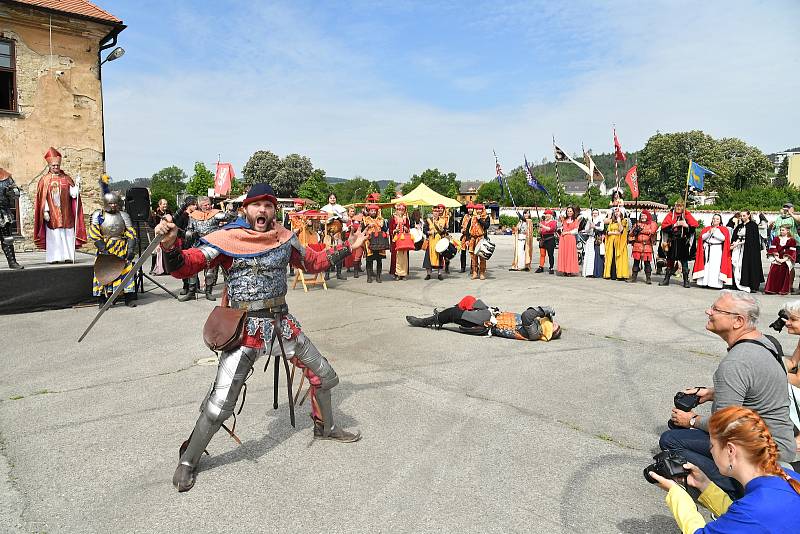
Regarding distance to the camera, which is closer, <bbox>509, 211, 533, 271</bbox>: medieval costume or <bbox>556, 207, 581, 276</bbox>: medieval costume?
<bbox>556, 207, 581, 276</bbox>: medieval costume

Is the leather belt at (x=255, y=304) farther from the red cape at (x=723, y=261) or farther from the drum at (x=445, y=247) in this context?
the red cape at (x=723, y=261)

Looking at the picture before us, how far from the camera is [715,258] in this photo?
12992 mm

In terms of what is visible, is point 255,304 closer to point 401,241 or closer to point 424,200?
point 401,241

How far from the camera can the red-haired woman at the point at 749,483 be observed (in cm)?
204

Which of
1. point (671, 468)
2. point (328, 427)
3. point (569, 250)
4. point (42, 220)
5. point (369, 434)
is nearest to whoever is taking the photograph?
point (671, 468)

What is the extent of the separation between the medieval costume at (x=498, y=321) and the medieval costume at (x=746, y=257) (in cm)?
775

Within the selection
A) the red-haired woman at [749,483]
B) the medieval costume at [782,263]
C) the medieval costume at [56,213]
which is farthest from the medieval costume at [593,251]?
the red-haired woman at [749,483]

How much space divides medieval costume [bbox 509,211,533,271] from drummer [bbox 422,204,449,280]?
261 centimetres

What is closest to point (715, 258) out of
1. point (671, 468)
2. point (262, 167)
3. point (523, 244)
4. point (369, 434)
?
point (523, 244)

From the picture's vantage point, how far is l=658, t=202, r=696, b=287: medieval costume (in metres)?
13.2

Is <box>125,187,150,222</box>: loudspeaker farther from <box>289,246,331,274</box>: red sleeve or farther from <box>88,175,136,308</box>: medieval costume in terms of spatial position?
<box>289,246,331,274</box>: red sleeve

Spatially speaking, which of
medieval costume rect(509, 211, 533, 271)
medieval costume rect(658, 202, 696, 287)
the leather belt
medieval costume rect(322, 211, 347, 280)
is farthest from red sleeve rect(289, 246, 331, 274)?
medieval costume rect(509, 211, 533, 271)

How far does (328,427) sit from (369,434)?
36 centimetres

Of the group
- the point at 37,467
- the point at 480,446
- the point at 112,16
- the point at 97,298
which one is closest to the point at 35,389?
the point at 37,467
